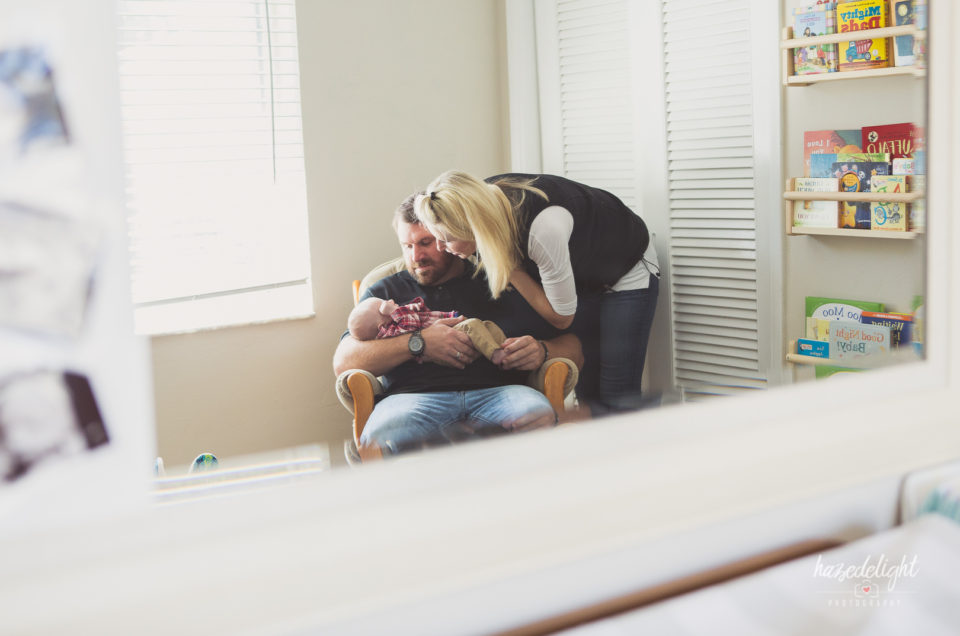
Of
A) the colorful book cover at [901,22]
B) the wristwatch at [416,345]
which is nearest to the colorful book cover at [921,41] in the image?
the colorful book cover at [901,22]

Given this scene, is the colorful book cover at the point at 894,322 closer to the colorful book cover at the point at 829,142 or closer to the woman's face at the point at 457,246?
the colorful book cover at the point at 829,142

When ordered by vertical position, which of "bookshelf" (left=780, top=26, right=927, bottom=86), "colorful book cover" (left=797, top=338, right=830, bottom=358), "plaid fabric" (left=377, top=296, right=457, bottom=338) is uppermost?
"bookshelf" (left=780, top=26, right=927, bottom=86)

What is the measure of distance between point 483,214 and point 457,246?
0.08 meters

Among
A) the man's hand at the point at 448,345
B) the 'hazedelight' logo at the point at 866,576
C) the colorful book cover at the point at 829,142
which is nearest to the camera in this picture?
the 'hazedelight' logo at the point at 866,576

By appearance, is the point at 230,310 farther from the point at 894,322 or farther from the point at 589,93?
the point at 894,322

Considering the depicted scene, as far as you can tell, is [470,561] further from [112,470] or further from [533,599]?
[112,470]

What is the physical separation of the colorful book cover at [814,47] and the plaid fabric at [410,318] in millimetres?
789

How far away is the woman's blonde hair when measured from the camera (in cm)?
112

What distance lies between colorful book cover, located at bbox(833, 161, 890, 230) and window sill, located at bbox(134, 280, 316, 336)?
2.95 feet

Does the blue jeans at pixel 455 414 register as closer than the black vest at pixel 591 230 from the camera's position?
Yes

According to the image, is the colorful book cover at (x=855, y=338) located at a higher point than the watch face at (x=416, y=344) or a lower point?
lower

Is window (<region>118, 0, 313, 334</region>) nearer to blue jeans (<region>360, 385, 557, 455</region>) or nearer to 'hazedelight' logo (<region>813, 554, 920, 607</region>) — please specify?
blue jeans (<region>360, 385, 557, 455</region>)

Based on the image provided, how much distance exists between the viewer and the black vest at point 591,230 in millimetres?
1159

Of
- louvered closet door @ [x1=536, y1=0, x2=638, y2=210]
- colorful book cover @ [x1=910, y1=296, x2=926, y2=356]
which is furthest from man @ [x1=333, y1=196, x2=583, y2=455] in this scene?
colorful book cover @ [x1=910, y1=296, x2=926, y2=356]
